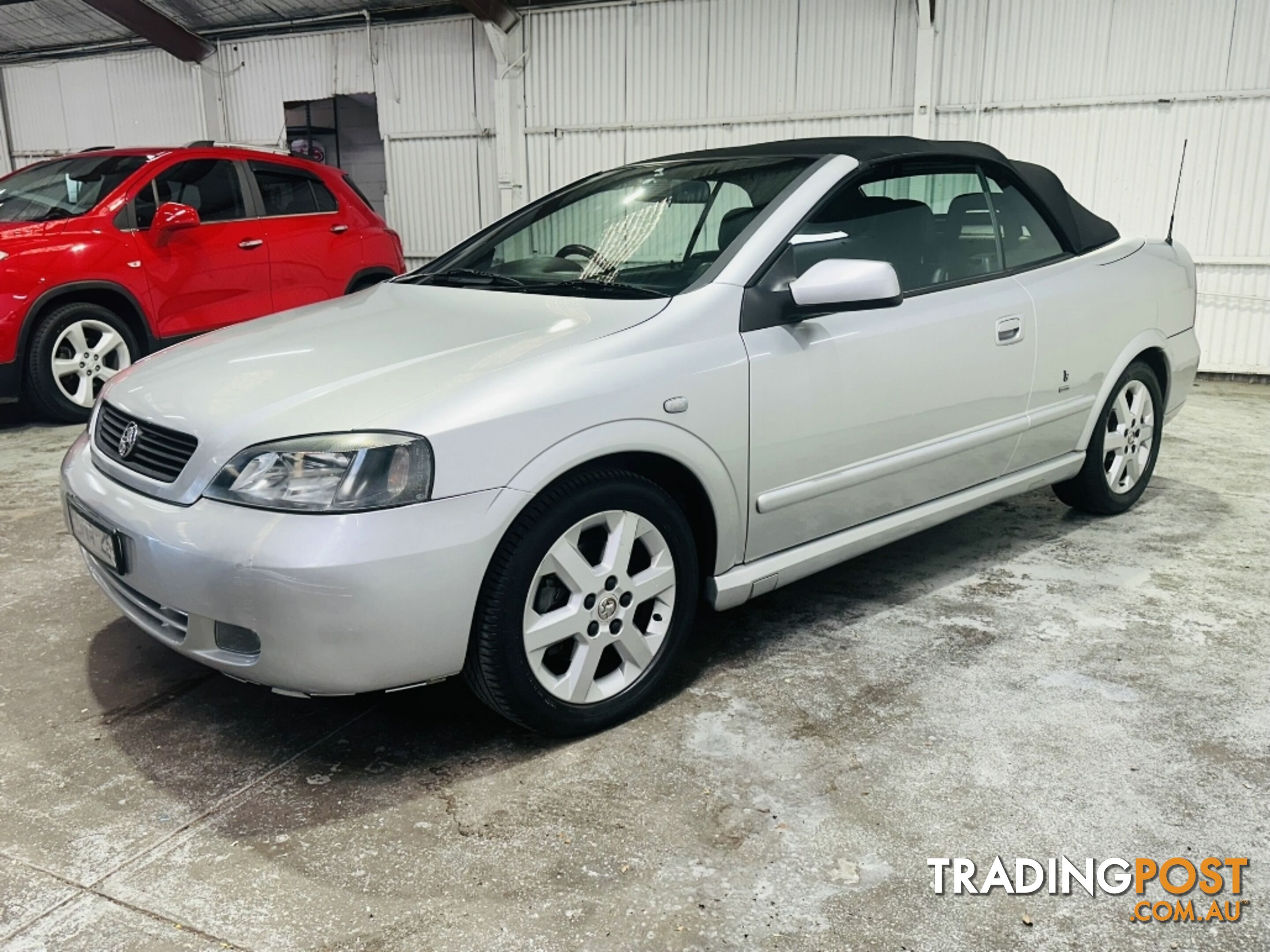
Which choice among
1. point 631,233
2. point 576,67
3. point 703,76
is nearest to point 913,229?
point 631,233

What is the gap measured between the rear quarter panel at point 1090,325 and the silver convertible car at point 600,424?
0.02m

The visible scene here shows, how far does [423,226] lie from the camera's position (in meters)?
10.9

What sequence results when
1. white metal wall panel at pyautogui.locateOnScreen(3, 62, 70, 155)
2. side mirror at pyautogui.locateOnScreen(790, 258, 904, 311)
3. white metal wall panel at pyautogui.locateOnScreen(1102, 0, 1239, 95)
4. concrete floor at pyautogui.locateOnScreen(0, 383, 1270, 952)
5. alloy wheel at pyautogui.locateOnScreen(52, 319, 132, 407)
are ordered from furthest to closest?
white metal wall panel at pyautogui.locateOnScreen(3, 62, 70, 155)
white metal wall panel at pyautogui.locateOnScreen(1102, 0, 1239, 95)
alloy wheel at pyautogui.locateOnScreen(52, 319, 132, 407)
side mirror at pyautogui.locateOnScreen(790, 258, 904, 311)
concrete floor at pyautogui.locateOnScreen(0, 383, 1270, 952)

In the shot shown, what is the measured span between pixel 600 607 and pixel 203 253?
195 inches

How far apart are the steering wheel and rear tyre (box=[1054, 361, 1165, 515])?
→ 6.62 ft

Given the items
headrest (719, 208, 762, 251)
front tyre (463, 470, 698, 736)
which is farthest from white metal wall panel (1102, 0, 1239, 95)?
front tyre (463, 470, 698, 736)

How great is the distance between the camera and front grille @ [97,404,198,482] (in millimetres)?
2336

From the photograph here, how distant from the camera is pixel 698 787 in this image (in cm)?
231

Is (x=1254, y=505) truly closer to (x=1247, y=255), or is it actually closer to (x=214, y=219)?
(x=1247, y=255)

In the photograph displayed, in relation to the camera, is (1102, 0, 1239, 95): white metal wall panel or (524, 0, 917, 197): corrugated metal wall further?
(524, 0, 917, 197): corrugated metal wall

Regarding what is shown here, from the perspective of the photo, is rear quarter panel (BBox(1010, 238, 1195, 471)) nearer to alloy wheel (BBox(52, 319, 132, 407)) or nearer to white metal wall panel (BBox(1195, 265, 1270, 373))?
white metal wall panel (BBox(1195, 265, 1270, 373))

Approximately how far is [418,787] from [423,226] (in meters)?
9.35

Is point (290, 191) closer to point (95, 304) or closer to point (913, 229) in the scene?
point (95, 304)

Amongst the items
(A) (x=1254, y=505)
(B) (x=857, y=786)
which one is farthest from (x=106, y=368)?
(A) (x=1254, y=505)
